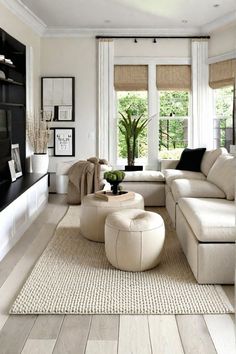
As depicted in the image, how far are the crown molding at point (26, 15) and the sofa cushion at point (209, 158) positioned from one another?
331 cm

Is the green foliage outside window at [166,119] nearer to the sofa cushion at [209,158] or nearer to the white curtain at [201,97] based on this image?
the white curtain at [201,97]

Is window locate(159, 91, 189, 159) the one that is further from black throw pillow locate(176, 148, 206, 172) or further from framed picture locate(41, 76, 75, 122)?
framed picture locate(41, 76, 75, 122)

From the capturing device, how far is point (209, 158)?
19.4 ft

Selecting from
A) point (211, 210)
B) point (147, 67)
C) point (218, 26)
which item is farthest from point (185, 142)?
point (211, 210)

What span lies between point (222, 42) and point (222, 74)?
0.54 metres

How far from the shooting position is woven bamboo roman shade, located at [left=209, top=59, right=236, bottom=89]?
649 centimetres

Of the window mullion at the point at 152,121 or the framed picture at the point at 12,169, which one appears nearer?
the framed picture at the point at 12,169

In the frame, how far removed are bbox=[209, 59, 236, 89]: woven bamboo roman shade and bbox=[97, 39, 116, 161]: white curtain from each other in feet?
5.56

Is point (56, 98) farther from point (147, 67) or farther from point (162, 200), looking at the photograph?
point (162, 200)

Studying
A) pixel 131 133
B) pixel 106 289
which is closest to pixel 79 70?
pixel 131 133

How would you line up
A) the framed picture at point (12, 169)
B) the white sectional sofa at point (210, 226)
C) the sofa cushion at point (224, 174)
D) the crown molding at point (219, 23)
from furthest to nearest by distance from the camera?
1. the crown molding at point (219, 23)
2. the framed picture at point (12, 169)
3. the sofa cushion at point (224, 174)
4. the white sectional sofa at point (210, 226)

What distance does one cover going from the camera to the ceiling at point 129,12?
5531 mm

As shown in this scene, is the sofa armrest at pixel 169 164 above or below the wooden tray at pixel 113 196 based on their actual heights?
above

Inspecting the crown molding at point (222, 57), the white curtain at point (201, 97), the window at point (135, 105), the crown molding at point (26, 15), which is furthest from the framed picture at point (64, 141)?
the crown molding at point (222, 57)
